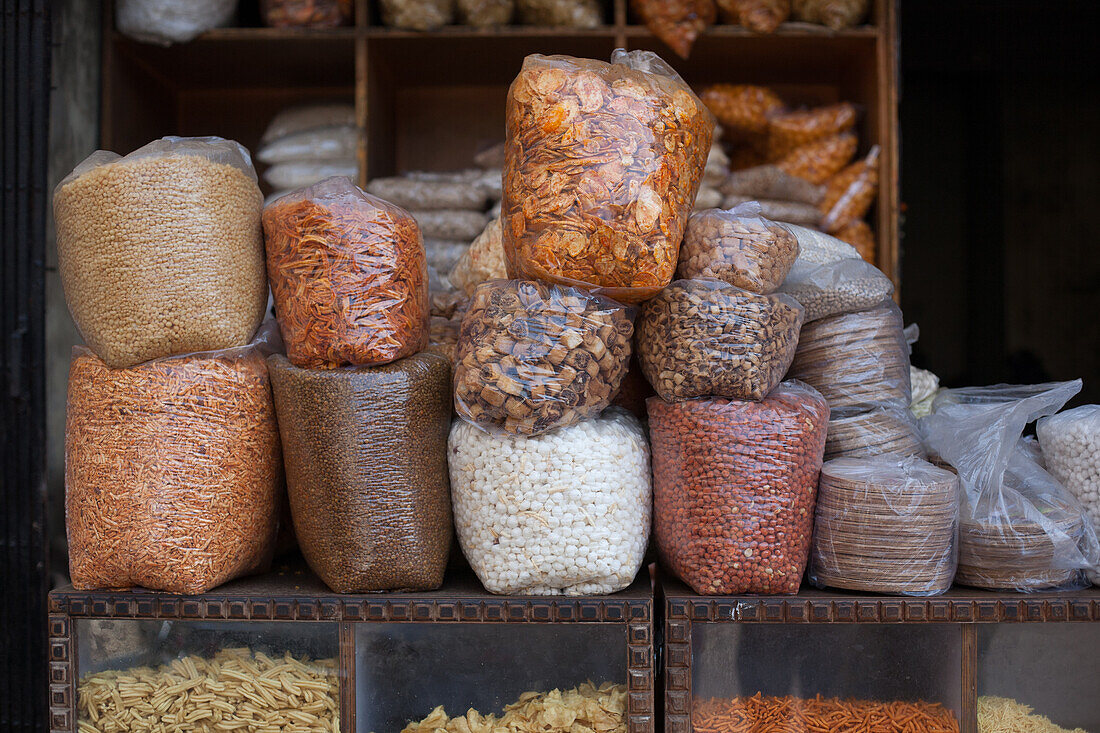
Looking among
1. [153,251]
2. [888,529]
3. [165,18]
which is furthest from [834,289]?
[165,18]

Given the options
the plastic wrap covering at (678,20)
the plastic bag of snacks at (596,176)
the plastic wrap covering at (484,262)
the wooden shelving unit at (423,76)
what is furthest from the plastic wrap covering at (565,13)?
the plastic bag of snacks at (596,176)

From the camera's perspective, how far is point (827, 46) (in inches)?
93.1

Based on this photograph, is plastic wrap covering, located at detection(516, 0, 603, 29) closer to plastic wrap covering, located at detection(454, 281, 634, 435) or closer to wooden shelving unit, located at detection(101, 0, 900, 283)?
wooden shelving unit, located at detection(101, 0, 900, 283)

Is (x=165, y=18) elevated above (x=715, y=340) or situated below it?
above

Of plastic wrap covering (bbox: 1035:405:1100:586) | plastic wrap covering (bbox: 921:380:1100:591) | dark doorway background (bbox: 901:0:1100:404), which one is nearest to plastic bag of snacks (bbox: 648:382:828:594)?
plastic wrap covering (bbox: 921:380:1100:591)

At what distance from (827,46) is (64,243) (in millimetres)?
2045

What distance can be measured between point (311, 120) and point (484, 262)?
4.30 feet

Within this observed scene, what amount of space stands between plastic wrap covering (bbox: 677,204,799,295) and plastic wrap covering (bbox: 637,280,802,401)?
25 mm

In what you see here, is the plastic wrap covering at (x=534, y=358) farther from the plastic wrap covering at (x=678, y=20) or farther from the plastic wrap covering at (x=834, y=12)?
the plastic wrap covering at (x=834, y=12)

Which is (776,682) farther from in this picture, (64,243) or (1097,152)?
(1097,152)

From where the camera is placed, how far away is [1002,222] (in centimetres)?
383

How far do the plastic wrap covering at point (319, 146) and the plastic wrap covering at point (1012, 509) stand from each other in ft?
5.98

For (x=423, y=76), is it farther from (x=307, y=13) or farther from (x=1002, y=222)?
(x=1002, y=222)

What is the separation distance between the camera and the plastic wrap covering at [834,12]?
7.35ft
